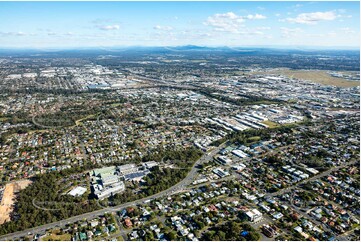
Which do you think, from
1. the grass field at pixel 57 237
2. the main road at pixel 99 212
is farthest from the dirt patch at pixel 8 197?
the grass field at pixel 57 237

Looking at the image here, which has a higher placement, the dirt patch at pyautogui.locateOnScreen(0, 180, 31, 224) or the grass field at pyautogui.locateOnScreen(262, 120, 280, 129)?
the grass field at pyautogui.locateOnScreen(262, 120, 280, 129)

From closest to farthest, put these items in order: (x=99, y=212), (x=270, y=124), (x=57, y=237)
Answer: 1. (x=57, y=237)
2. (x=99, y=212)
3. (x=270, y=124)

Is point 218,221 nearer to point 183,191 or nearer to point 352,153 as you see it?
point 183,191

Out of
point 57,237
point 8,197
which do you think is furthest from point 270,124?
point 8,197

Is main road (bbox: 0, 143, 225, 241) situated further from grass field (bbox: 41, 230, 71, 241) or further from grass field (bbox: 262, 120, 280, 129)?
grass field (bbox: 262, 120, 280, 129)

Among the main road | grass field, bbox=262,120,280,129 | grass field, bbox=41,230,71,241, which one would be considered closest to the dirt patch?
the main road

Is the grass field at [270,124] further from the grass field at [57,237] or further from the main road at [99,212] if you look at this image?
the grass field at [57,237]

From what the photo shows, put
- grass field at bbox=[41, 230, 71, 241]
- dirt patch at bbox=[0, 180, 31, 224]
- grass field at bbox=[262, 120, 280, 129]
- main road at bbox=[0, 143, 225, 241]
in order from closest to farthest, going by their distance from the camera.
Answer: grass field at bbox=[41, 230, 71, 241]
main road at bbox=[0, 143, 225, 241]
dirt patch at bbox=[0, 180, 31, 224]
grass field at bbox=[262, 120, 280, 129]

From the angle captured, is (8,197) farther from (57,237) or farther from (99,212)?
(99,212)
